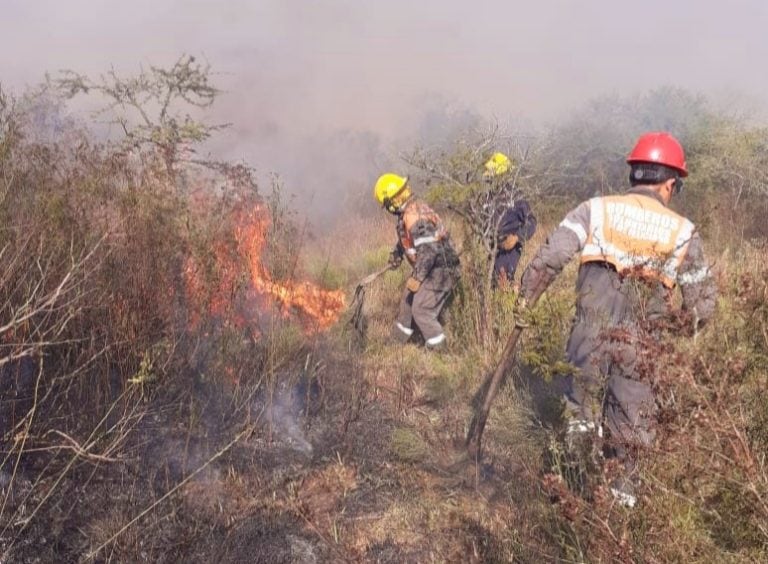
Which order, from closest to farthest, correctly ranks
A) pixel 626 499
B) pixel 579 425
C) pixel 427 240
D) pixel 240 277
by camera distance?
pixel 626 499, pixel 579 425, pixel 240 277, pixel 427 240

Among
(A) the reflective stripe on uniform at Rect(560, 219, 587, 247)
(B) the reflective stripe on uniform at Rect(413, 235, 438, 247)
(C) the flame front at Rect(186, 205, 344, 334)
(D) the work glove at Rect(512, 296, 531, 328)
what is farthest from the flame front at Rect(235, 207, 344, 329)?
(B) the reflective stripe on uniform at Rect(413, 235, 438, 247)

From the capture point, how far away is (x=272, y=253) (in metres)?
3.97

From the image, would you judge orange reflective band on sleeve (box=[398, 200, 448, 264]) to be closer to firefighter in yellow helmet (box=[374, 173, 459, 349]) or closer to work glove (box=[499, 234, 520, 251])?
firefighter in yellow helmet (box=[374, 173, 459, 349])

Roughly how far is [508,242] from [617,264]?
3.29 meters

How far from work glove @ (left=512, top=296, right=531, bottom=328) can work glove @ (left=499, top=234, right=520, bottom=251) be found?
3137mm

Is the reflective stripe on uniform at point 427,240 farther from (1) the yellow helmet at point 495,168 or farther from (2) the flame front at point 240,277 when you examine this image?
(2) the flame front at point 240,277

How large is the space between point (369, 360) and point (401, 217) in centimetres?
158

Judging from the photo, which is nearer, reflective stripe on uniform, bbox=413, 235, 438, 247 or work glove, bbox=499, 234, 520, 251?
reflective stripe on uniform, bbox=413, 235, 438, 247

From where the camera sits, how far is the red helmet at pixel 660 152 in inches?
134

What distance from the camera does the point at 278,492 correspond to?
339 cm

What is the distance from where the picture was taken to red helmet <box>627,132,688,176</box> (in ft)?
11.2

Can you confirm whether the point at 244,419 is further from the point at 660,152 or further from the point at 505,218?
the point at 505,218

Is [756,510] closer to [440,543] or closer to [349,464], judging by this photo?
[440,543]

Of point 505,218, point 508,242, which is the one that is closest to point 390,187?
point 505,218
